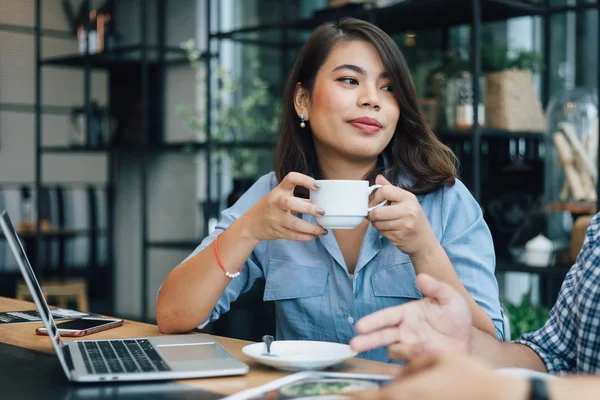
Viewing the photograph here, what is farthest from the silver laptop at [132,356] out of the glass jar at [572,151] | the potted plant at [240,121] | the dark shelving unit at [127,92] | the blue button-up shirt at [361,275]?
the dark shelving unit at [127,92]

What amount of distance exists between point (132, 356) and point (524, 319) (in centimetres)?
195

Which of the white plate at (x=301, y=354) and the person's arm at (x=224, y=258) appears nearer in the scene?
the white plate at (x=301, y=354)

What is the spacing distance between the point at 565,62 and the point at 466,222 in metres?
2.21

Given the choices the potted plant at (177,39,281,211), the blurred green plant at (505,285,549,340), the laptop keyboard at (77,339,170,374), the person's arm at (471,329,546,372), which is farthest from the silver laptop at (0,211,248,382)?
the potted plant at (177,39,281,211)

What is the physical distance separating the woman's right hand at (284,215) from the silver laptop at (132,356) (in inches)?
9.4

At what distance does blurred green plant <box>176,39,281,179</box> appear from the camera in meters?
4.44

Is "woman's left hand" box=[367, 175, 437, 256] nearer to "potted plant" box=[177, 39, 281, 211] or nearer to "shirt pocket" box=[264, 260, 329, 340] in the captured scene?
"shirt pocket" box=[264, 260, 329, 340]

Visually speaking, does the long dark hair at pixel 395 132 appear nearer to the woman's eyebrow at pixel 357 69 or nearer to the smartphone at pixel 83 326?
the woman's eyebrow at pixel 357 69

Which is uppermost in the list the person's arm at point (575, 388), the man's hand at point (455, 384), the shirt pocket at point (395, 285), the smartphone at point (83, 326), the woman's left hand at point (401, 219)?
the woman's left hand at point (401, 219)

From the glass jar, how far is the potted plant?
161 cm

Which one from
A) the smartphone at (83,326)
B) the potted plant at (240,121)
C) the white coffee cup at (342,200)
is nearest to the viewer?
the white coffee cup at (342,200)

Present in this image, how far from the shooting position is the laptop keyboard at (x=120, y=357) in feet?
4.09

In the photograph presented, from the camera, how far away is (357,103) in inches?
70.1

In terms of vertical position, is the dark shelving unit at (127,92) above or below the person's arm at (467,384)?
above
